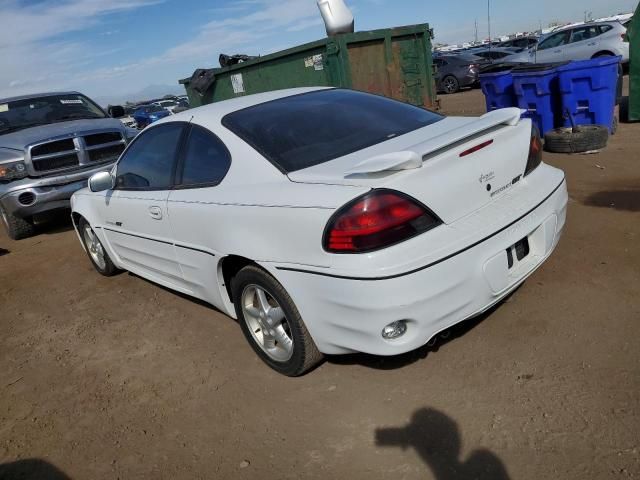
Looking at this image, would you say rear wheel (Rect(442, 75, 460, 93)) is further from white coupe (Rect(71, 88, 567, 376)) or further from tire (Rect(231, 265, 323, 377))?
tire (Rect(231, 265, 323, 377))

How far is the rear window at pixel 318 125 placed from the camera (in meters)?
2.87

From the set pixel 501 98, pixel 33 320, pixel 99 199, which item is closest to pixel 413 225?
pixel 99 199

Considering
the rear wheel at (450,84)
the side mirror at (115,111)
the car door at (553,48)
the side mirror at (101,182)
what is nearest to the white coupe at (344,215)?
the side mirror at (101,182)

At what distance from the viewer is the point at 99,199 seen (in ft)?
14.7

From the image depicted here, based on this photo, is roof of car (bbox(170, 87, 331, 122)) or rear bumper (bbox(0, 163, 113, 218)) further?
rear bumper (bbox(0, 163, 113, 218))

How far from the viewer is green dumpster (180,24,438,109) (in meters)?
7.75

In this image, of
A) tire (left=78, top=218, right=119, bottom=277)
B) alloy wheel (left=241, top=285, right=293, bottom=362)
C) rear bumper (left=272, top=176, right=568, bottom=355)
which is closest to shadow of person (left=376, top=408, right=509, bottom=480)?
rear bumper (left=272, top=176, right=568, bottom=355)

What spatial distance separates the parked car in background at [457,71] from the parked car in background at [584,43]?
2865 millimetres

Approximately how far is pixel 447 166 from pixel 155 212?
A: 2.02 meters

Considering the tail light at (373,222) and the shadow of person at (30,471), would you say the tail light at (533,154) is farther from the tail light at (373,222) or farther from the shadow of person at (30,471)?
the shadow of person at (30,471)

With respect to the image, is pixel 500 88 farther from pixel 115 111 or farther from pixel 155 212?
pixel 155 212

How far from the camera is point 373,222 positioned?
2309 mm

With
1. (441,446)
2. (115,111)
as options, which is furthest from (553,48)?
(441,446)

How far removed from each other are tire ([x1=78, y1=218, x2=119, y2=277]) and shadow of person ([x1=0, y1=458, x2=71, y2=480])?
2400 millimetres
